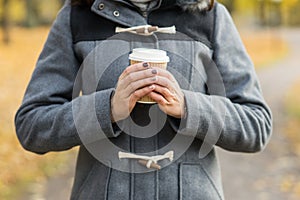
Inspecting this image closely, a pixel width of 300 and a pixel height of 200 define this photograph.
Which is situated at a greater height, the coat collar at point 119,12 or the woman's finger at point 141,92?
the coat collar at point 119,12

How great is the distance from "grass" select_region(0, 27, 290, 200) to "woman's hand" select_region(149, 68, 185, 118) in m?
3.60

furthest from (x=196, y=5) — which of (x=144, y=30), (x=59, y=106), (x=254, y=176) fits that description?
(x=254, y=176)

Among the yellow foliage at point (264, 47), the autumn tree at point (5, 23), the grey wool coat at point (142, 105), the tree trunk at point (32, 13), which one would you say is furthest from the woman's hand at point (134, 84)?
the tree trunk at point (32, 13)

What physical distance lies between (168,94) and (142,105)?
0.19m

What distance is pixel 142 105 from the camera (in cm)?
203

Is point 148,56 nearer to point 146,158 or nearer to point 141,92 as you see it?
point 141,92

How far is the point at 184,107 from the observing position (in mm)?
1948

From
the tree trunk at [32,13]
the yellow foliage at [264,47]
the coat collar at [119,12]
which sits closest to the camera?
the coat collar at [119,12]

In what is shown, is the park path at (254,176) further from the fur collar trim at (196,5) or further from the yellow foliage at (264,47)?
the yellow foliage at (264,47)

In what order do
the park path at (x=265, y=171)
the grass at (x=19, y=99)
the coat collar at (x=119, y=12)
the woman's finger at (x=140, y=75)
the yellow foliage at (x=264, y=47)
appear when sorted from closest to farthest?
the woman's finger at (x=140, y=75) < the coat collar at (x=119, y=12) < the park path at (x=265, y=171) < the grass at (x=19, y=99) < the yellow foliage at (x=264, y=47)

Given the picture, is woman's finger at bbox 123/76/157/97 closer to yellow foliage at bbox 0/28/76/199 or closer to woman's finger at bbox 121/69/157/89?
woman's finger at bbox 121/69/157/89

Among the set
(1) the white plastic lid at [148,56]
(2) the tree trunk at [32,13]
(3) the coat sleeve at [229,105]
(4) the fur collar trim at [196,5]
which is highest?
(4) the fur collar trim at [196,5]

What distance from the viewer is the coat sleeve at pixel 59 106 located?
1.97 m

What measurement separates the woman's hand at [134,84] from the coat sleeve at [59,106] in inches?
3.8
